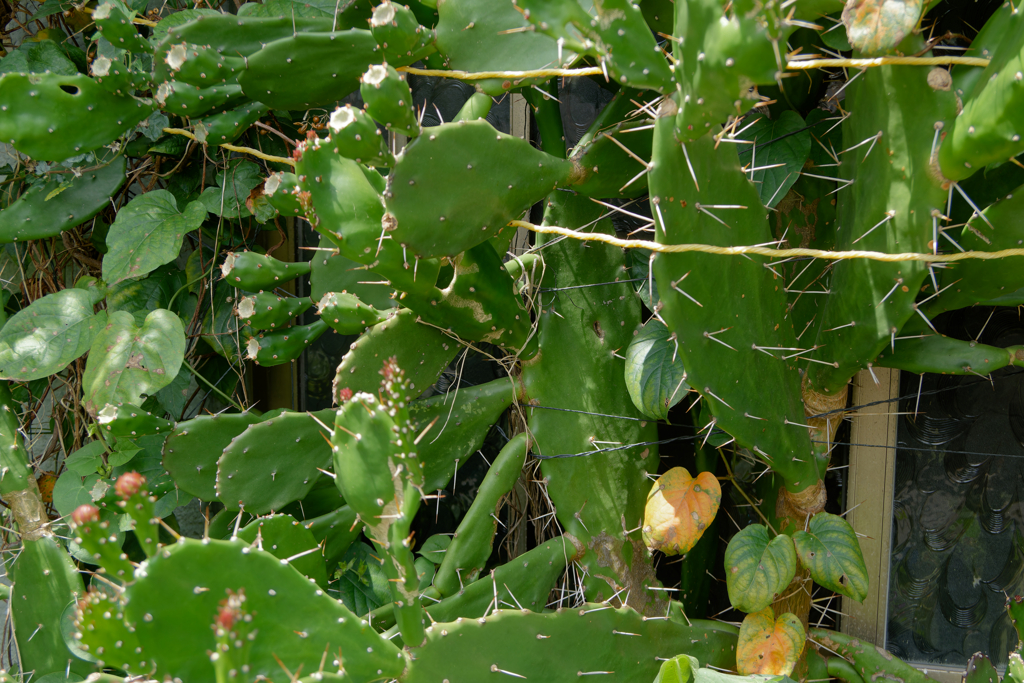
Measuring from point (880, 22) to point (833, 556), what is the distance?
2.71 feet

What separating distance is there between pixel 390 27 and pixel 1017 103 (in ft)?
2.75

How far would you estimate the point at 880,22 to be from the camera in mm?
848

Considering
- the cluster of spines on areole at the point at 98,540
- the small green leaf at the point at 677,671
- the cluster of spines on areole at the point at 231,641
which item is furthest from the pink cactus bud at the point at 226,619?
the small green leaf at the point at 677,671

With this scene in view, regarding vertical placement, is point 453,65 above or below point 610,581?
above

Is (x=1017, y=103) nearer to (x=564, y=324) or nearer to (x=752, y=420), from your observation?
(x=752, y=420)

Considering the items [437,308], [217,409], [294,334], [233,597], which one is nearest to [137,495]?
[233,597]

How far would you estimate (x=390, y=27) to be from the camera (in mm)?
1049

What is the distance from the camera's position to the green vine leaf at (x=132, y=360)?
1.29 m

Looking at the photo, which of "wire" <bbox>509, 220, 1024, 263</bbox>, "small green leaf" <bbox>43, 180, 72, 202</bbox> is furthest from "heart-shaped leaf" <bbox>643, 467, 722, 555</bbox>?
"small green leaf" <bbox>43, 180, 72, 202</bbox>

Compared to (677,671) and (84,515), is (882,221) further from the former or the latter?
(84,515)

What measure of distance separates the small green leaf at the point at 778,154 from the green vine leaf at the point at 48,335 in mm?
1329

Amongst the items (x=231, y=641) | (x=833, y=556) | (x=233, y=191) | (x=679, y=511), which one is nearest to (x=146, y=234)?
(x=233, y=191)

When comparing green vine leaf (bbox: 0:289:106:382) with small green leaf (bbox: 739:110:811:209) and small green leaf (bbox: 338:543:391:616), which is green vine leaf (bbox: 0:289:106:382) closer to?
small green leaf (bbox: 338:543:391:616)

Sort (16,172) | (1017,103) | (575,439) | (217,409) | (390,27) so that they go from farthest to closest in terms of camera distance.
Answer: (217,409), (16,172), (575,439), (390,27), (1017,103)
